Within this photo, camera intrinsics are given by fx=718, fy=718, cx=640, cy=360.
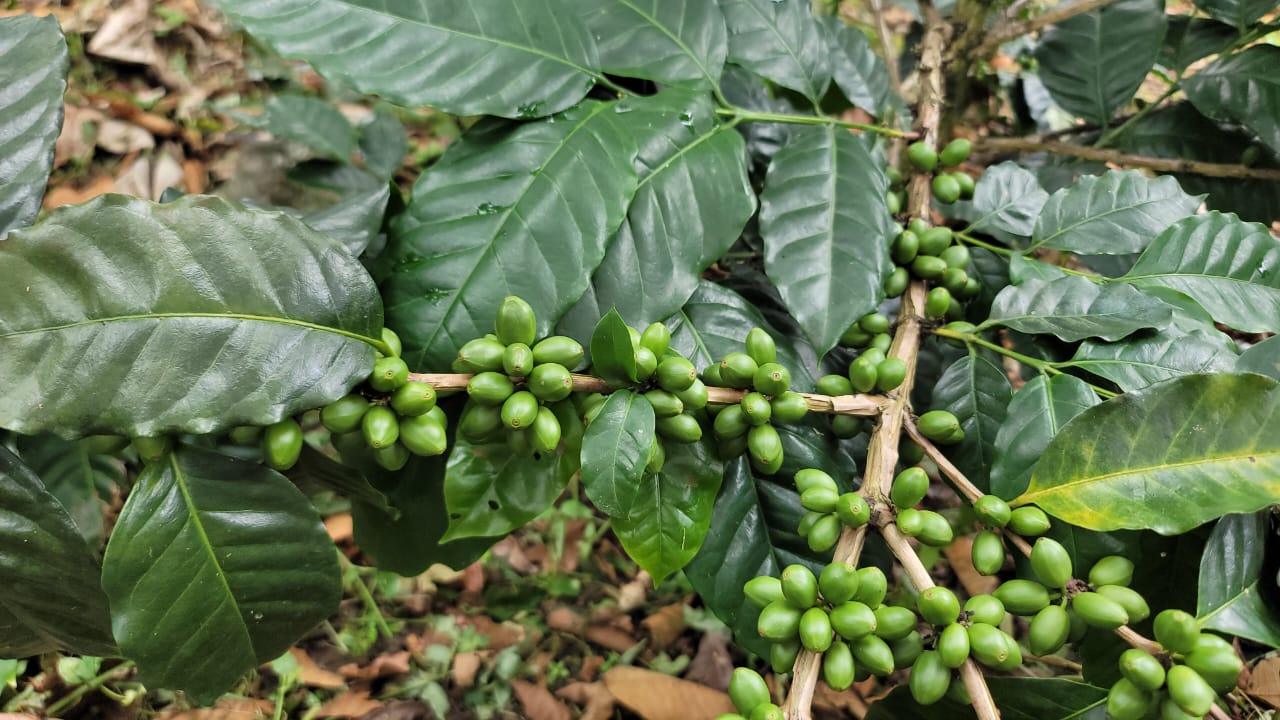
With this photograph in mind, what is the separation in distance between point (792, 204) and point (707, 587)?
0.49 metres

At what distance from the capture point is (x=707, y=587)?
0.84 meters

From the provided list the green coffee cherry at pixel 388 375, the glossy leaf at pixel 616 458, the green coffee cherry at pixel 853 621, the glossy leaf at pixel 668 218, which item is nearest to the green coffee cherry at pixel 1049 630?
the green coffee cherry at pixel 853 621

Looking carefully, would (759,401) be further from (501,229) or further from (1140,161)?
(1140,161)

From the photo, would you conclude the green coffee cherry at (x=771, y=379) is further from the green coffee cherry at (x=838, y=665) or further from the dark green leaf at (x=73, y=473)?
the dark green leaf at (x=73, y=473)

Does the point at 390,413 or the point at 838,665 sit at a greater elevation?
the point at 390,413

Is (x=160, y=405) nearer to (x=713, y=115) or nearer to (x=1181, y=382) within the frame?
(x=713, y=115)

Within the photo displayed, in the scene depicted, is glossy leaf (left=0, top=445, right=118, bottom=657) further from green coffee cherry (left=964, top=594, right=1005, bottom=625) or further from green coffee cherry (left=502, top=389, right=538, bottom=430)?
green coffee cherry (left=964, top=594, right=1005, bottom=625)

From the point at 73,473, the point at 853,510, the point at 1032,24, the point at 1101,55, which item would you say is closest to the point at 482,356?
the point at 853,510

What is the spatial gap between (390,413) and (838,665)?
0.46 meters

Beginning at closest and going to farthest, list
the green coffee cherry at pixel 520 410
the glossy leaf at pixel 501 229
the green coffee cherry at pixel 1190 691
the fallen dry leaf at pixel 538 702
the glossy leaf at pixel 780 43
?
the green coffee cherry at pixel 1190 691 < the green coffee cherry at pixel 520 410 < the glossy leaf at pixel 501 229 < the glossy leaf at pixel 780 43 < the fallen dry leaf at pixel 538 702

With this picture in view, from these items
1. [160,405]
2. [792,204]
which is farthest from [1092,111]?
[160,405]

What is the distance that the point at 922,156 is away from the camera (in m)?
1.07

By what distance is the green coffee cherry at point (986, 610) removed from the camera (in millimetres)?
637

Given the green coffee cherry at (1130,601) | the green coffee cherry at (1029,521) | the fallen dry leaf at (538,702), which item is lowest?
the fallen dry leaf at (538,702)
